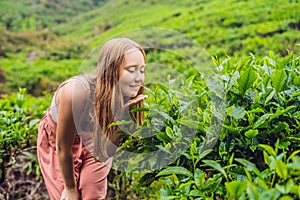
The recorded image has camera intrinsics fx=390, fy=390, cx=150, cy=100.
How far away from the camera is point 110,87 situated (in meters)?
1.67

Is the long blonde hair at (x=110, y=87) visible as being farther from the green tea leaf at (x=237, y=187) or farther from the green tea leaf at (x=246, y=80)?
the green tea leaf at (x=237, y=187)

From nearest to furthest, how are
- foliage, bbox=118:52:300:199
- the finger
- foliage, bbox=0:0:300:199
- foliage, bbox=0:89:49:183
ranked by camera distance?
foliage, bbox=0:0:300:199 < foliage, bbox=118:52:300:199 < the finger < foliage, bbox=0:89:49:183

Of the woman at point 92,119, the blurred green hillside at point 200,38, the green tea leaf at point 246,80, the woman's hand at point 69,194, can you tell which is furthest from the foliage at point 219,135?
the blurred green hillside at point 200,38

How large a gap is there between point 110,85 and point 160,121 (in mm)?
310

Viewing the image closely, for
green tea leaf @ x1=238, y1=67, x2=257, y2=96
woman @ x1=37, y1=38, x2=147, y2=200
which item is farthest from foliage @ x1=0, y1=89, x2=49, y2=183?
green tea leaf @ x1=238, y1=67, x2=257, y2=96

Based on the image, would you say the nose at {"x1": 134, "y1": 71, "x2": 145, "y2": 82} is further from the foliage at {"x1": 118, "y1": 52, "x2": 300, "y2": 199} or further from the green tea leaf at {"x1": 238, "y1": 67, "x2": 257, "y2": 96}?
the green tea leaf at {"x1": 238, "y1": 67, "x2": 257, "y2": 96}

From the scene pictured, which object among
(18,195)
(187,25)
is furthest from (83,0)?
(18,195)

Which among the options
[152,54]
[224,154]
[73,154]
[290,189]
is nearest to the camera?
[290,189]

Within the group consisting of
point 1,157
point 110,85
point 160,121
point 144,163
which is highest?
point 110,85

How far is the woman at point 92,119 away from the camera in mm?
1641

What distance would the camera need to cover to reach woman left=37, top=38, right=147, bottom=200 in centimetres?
164

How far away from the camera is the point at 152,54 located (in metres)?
8.06

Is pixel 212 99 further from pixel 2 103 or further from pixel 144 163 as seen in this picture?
pixel 2 103

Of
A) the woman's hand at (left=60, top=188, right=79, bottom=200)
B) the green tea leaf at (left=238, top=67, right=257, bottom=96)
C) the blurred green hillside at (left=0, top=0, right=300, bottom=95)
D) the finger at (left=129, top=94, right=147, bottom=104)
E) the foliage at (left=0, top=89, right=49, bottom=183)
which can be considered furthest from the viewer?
the blurred green hillside at (left=0, top=0, right=300, bottom=95)
